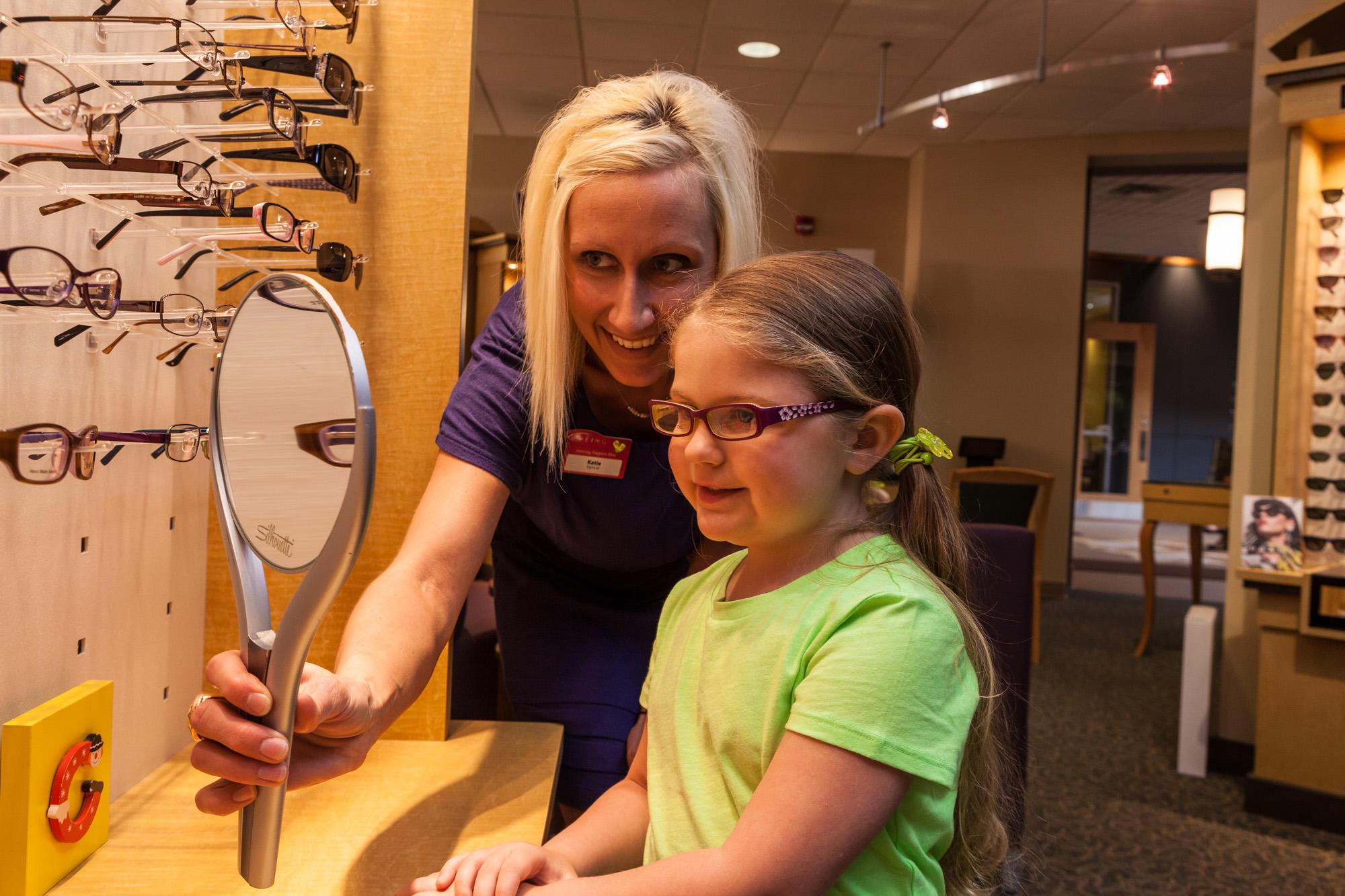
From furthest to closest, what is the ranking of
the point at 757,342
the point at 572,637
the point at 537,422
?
the point at 572,637, the point at 537,422, the point at 757,342

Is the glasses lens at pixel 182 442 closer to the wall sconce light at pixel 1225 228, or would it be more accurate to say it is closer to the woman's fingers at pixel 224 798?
the woman's fingers at pixel 224 798

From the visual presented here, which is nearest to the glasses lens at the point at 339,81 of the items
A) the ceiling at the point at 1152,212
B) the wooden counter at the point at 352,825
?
the wooden counter at the point at 352,825

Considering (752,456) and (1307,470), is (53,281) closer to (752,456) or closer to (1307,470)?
(752,456)

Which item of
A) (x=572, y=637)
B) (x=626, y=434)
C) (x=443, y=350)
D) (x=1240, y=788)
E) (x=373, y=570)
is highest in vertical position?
(x=443, y=350)

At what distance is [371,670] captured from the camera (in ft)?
3.14

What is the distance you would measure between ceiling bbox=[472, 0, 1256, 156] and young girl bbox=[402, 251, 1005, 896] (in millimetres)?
4146

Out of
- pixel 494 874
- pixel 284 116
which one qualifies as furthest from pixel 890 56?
pixel 494 874

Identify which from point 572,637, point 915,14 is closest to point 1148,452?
point 915,14

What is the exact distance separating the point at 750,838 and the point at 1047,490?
5346 millimetres

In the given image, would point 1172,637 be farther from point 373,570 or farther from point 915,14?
point 373,570

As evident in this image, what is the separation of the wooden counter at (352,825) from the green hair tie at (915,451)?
0.56 meters

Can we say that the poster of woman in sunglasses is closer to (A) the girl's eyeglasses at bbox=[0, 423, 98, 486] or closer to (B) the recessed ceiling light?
(A) the girl's eyeglasses at bbox=[0, 423, 98, 486]

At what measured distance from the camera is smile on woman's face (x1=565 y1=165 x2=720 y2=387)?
1178 mm

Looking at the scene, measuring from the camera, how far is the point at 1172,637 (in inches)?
247
